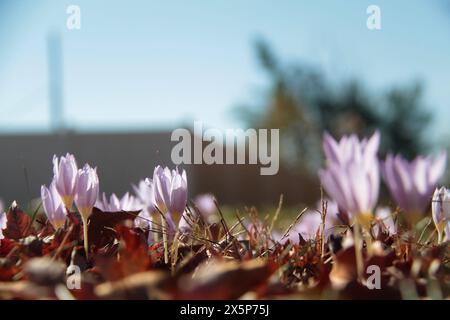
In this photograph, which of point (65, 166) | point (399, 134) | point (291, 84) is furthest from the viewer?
point (291, 84)

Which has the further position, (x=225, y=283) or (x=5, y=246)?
(x=5, y=246)

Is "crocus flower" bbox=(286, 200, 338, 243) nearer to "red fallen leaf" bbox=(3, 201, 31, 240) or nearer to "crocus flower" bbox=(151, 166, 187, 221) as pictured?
"crocus flower" bbox=(151, 166, 187, 221)

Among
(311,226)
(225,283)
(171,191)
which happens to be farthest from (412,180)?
(311,226)

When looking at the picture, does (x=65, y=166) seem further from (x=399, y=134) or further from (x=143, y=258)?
(x=399, y=134)

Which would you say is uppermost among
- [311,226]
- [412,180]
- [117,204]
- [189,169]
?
[412,180]

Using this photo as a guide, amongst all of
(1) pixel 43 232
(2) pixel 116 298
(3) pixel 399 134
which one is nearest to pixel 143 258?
(2) pixel 116 298

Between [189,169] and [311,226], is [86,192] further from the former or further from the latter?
[189,169]
